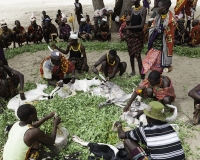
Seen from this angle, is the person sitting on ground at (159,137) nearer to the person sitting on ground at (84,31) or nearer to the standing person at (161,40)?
the standing person at (161,40)

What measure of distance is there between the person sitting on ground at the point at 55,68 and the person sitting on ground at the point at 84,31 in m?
3.32

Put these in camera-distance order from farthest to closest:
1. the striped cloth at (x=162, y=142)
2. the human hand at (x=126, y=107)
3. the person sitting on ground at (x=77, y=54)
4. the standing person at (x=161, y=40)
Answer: the person sitting on ground at (x=77, y=54), the standing person at (x=161, y=40), the human hand at (x=126, y=107), the striped cloth at (x=162, y=142)

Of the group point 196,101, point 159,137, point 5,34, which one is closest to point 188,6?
point 196,101

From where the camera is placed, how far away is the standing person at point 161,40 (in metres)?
4.30

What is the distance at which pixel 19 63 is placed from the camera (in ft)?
23.3

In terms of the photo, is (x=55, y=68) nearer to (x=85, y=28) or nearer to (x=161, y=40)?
(x=161, y=40)

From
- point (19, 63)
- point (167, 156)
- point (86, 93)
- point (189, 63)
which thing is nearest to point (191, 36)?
point (189, 63)

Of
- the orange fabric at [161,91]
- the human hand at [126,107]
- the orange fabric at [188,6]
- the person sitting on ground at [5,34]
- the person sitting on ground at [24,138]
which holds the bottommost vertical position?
the human hand at [126,107]

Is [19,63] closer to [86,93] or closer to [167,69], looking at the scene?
[86,93]

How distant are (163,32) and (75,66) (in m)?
2.33

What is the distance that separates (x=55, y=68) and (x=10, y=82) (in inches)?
36.3

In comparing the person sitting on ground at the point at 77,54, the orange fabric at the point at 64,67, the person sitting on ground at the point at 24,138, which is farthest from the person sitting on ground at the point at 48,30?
the person sitting on ground at the point at 24,138

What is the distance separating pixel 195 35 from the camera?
24.7 ft

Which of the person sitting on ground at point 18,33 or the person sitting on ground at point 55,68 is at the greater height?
the person sitting on ground at point 18,33
